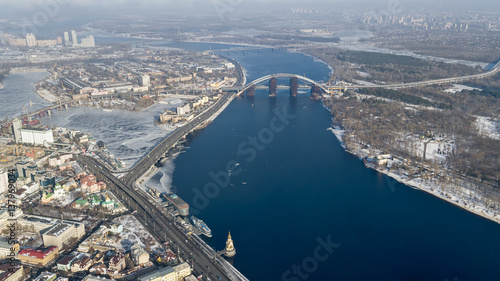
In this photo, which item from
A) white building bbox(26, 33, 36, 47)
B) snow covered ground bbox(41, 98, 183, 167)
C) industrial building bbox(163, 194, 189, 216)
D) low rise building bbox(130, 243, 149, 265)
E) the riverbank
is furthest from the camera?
white building bbox(26, 33, 36, 47)

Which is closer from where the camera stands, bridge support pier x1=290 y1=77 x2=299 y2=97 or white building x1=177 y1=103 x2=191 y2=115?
white building x1=177 y1=103 x2=191 y2=115

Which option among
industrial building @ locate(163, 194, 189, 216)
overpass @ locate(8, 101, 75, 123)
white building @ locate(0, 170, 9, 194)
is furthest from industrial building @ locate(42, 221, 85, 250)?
overpass @ locate(8, 101, 75, 123)

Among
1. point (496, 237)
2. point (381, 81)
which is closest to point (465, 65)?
point (381, 81)

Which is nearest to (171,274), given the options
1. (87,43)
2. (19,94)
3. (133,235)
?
(133,235)

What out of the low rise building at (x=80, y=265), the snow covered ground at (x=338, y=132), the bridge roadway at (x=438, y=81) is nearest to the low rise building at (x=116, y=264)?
the low rise building at (x=80, y=265)

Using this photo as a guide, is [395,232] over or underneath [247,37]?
underneath

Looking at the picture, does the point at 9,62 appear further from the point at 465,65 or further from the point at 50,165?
the point at 465,65

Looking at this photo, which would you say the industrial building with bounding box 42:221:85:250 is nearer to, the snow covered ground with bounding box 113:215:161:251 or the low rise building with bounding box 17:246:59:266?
the low rise building with bounding box 17:246:59:266
